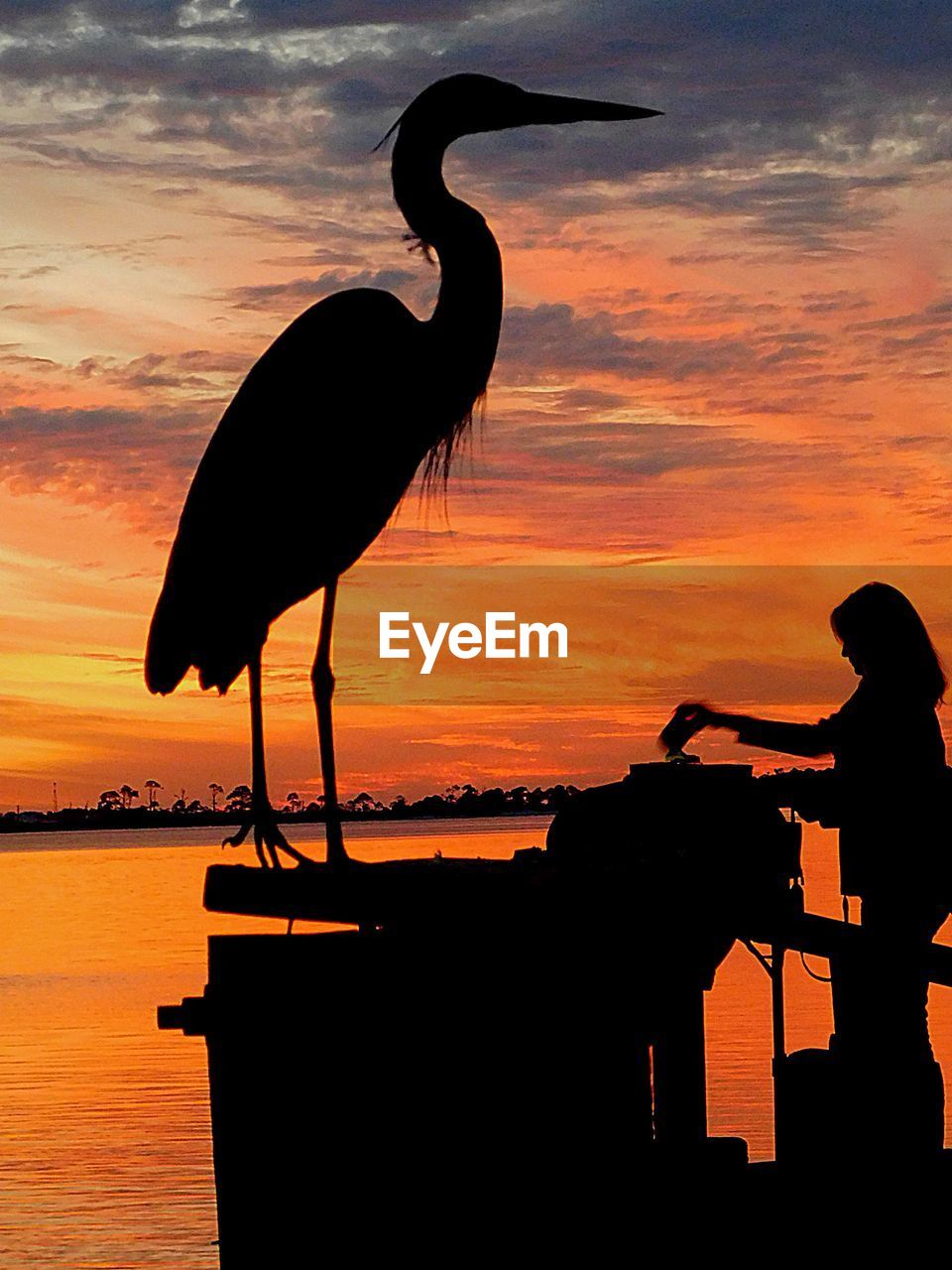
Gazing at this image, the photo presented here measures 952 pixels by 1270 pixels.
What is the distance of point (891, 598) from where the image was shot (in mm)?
7172

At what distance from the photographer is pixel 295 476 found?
7.84 meters

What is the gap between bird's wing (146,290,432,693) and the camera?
25.4ft

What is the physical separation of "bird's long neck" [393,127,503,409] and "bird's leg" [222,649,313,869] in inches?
57.6

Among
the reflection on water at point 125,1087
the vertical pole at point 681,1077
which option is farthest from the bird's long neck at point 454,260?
the reflection on water at point 125,1087

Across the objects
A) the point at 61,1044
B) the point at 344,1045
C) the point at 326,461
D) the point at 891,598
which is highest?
the point at 326,461

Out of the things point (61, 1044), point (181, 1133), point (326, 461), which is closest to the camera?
point (326, 461)

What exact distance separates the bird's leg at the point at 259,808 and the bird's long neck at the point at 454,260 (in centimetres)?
146

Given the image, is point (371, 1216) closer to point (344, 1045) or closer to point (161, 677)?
point (344, 1045)

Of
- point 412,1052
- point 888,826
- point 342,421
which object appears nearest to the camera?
point 412,1052

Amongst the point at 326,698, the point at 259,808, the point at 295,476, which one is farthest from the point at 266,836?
the point at 295,476

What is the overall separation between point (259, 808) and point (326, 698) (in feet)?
3.26

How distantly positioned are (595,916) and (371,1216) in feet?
3.34

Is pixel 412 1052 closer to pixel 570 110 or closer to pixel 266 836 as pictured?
pixel 266 836

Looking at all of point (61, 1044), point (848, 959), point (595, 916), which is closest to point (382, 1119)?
point (595, 916)
